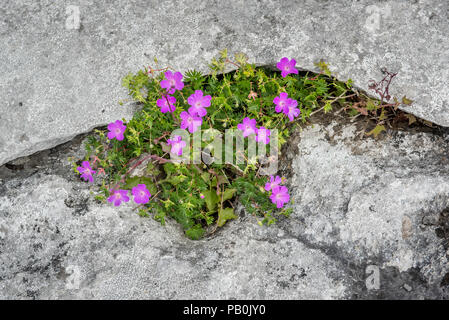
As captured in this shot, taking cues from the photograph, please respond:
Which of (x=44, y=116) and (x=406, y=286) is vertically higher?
(x=44, y=116)

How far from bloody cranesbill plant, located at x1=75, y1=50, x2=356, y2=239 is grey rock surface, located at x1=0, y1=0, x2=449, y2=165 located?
0.61ft

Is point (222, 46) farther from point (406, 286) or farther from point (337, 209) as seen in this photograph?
point (406, 286)

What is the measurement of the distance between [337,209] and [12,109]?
2957mm

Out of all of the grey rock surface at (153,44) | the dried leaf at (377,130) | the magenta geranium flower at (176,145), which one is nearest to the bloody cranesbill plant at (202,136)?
the magenta geranium flower at (176,145)

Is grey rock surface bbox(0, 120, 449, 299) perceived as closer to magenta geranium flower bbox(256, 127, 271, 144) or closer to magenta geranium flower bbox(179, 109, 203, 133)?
magenta geranium flower bbox(256, 127, 271, 144)

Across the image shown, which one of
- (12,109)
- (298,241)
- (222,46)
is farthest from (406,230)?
(12,109)

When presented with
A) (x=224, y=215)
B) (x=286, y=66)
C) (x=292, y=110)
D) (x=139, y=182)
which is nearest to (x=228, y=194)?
(x=224, y=215)

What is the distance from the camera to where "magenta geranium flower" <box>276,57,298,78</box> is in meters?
3.30

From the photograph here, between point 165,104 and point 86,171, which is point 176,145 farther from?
point 86,171

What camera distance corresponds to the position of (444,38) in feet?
11.0

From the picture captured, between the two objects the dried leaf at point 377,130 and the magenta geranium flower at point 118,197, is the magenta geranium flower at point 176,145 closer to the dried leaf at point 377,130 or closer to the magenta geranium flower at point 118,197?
the magenta geranium flower at point 118,197

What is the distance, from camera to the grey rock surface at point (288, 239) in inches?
111

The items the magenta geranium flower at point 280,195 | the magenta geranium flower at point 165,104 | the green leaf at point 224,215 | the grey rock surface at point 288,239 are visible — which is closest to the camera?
the grey rock surface at point 288,239

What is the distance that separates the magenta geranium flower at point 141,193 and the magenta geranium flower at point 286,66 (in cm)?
153
